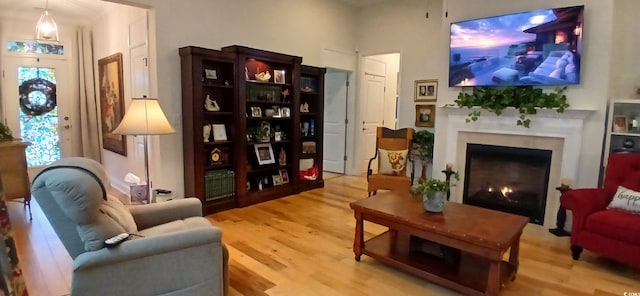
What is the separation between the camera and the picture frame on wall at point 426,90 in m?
5.58

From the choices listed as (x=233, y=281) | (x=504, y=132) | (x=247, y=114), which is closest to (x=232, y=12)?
(x=247, y=114)

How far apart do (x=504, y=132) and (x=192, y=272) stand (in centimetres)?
373

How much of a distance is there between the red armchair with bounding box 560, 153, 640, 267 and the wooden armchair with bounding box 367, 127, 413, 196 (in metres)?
1.79

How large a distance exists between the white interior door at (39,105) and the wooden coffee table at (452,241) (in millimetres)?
5850

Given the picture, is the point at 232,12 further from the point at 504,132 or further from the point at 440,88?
the point at 504,132

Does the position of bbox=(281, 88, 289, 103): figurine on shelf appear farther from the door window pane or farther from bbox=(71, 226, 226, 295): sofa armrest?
the door window pane

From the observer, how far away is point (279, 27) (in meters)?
5.16

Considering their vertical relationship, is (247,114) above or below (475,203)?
above

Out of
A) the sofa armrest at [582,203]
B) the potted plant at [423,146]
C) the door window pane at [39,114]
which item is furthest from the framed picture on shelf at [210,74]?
the sofa armrest at [582,203]

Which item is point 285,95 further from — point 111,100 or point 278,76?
point 111,100

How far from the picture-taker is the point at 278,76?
4.89m

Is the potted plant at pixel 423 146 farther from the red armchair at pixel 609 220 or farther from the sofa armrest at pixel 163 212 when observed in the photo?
the sofa armrest at pixel 163 212

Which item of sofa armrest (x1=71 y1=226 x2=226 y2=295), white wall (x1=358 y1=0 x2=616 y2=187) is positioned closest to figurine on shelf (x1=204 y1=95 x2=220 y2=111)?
sofa armrest (x1=71 y1=226 x2=226 y2=295)

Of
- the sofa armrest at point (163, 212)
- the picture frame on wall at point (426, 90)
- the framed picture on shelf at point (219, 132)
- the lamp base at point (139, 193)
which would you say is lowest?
the lamp base at point (139, 193)
